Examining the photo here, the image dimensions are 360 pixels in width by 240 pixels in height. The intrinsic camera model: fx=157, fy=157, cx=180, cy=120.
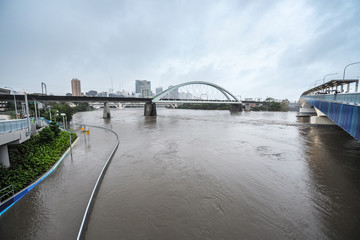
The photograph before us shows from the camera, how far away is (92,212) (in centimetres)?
598

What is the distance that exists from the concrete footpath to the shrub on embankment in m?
0.65

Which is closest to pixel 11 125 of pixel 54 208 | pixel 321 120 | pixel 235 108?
pixel 54 208

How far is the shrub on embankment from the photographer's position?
7282mm

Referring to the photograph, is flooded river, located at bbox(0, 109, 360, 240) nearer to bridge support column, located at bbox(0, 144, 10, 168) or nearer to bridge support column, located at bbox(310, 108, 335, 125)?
bridge support column, located at bbox(0, 144, 10, 168)

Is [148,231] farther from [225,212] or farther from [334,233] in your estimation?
[334,233]

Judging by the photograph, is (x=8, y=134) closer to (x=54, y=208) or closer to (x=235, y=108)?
(x=54, y=208)

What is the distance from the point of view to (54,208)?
616cm

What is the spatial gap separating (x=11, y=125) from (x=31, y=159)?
7.82ft

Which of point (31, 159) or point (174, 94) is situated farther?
point (174, 94)

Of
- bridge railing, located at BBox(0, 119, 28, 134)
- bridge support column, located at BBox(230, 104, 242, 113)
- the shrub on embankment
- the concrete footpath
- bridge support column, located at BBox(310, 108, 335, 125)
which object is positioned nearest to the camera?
the concrete footpath

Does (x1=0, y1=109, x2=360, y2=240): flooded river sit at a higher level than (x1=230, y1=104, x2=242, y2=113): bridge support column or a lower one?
lower

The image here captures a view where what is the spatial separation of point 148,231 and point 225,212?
Result: 9.59 feet

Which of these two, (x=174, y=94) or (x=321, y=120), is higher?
(x=174, y=94)

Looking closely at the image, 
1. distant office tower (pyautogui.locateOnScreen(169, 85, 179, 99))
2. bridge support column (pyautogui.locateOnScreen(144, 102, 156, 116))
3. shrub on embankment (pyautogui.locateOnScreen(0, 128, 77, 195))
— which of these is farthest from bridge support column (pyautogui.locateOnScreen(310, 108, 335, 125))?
bridge support column (pyautogui.locateOnScreen(144, 102, 156, 116))
